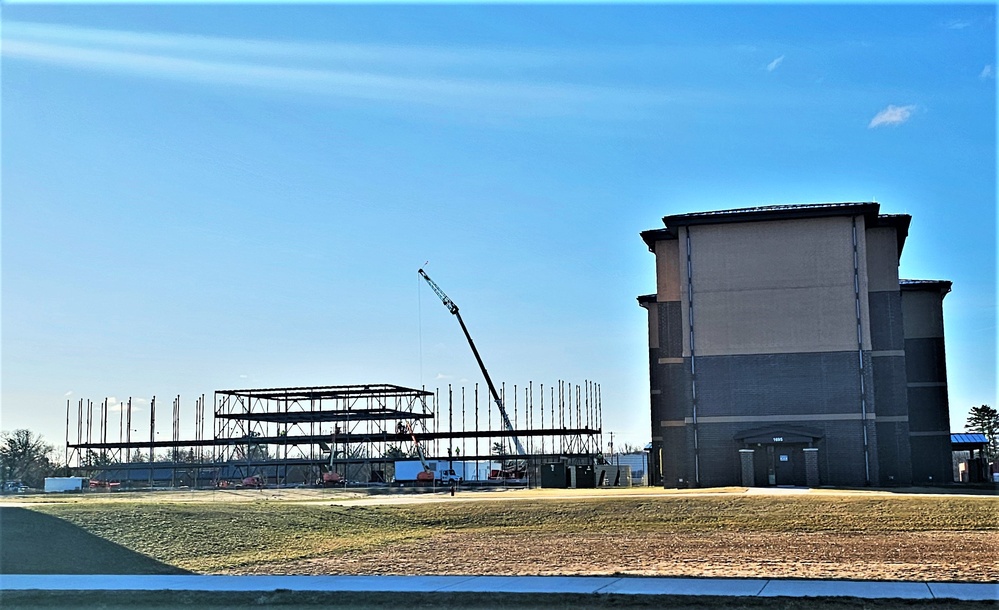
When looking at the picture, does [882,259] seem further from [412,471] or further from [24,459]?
[24,459]

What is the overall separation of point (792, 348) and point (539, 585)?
4503 centimetres

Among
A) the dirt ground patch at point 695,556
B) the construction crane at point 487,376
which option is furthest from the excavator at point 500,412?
the dirt ground patch at point 695,556

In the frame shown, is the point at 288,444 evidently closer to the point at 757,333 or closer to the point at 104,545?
the point at 757,333

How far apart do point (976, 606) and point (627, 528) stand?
19679 millimetres

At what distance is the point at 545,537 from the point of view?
31734 millimetres

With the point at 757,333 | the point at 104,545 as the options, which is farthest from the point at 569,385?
the point at 104,545

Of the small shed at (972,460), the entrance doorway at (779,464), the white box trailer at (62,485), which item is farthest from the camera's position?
the white box trailer at (62,485)

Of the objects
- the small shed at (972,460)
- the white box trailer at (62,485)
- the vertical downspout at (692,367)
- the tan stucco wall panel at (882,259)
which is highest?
the tan stucco wall panel at (882,259)

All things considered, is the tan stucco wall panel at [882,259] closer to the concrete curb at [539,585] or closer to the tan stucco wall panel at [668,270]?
the tan stucco wall panel at [668,270]

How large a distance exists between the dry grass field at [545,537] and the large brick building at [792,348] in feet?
59.1

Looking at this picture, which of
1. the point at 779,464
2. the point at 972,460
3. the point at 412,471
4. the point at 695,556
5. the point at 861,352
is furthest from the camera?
the point at 412,471

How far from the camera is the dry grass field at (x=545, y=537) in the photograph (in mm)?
23078

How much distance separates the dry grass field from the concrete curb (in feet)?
4.98

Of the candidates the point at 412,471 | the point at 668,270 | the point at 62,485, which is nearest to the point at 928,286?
the point at 668,270
